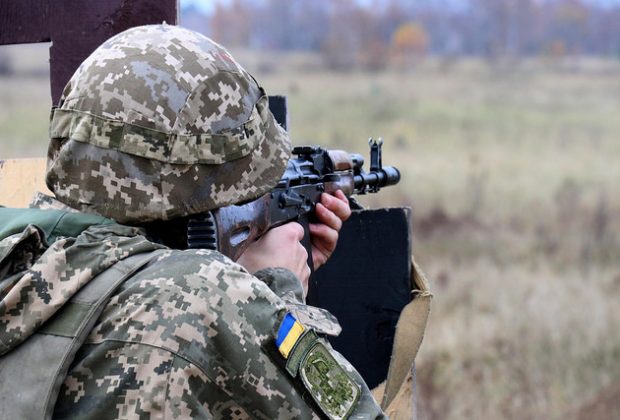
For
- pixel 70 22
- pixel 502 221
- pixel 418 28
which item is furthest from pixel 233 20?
pixel 70 22

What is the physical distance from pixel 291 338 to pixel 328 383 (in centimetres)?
13

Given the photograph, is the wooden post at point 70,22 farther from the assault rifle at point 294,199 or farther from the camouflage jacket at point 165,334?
the camouflage jacket at point 165,334

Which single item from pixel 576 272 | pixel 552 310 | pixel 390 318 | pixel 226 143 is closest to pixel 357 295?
pixel 390 318

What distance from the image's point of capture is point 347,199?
3.10m

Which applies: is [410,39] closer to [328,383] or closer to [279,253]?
[279,253]

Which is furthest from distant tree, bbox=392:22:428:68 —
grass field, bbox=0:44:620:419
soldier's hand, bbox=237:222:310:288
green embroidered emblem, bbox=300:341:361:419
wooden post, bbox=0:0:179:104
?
green embroidered emblem, bbox=300:341:361:419

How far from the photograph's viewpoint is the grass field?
677 centimetres

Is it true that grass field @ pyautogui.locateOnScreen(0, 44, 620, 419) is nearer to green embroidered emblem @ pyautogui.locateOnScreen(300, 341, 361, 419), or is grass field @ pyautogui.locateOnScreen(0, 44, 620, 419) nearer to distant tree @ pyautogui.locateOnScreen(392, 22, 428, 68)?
green embroidered emblem @ pyautogui.locateOnScreen(300, 341, 361, 419)

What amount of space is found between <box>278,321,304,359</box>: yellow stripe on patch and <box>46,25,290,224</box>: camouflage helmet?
35 cm

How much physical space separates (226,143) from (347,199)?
119 cm

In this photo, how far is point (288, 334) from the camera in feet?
5.77

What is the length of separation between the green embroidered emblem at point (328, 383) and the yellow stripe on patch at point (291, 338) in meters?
0.05

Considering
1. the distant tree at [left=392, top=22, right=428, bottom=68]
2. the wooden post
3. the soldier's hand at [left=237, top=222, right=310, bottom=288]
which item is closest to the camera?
the soldier's hand at [left=237, top=222, right=310, bottom=288]

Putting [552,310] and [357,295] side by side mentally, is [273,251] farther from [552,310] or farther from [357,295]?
[552,310]
